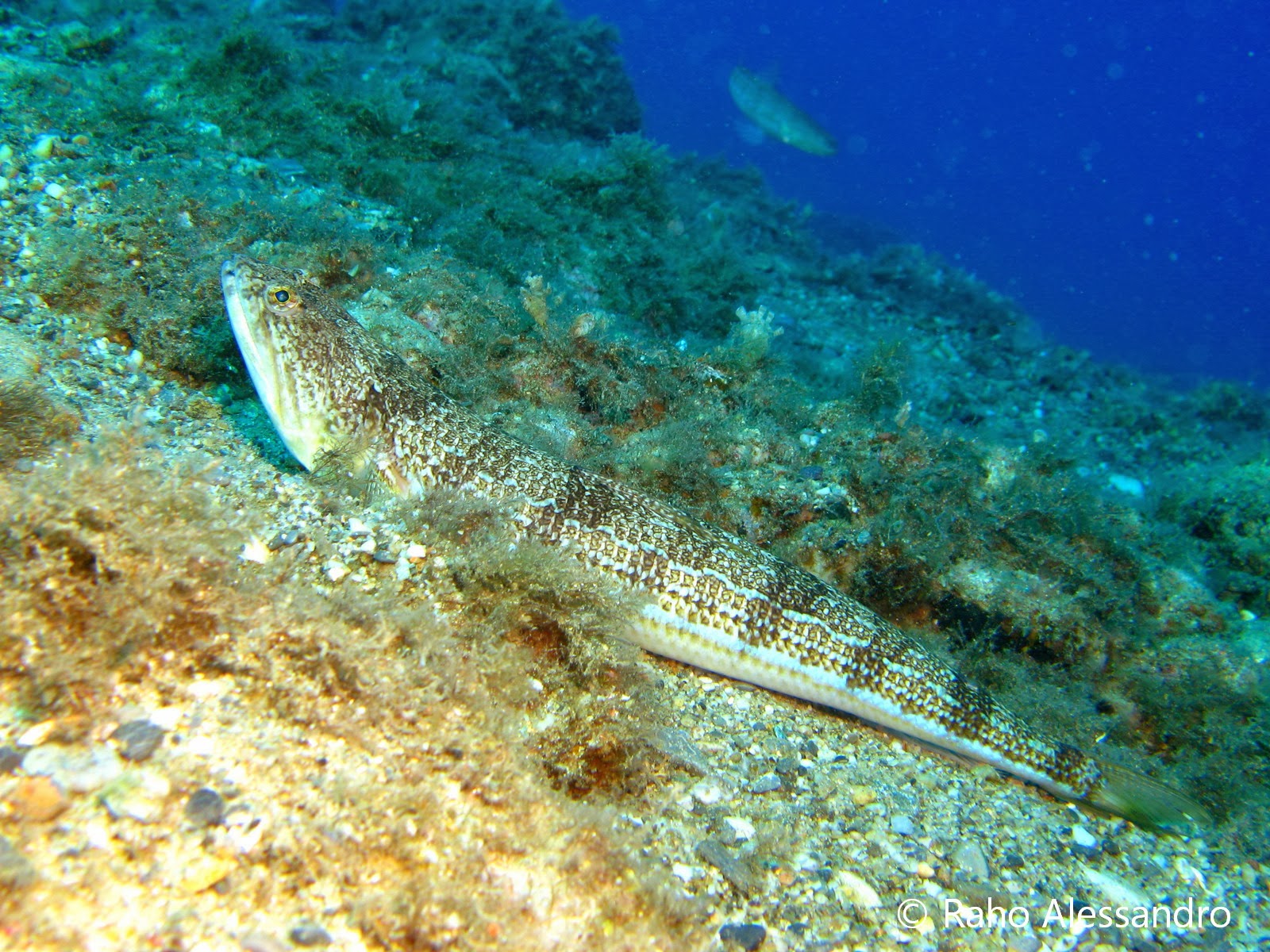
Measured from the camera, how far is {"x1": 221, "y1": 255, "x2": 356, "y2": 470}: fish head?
353 centimetres

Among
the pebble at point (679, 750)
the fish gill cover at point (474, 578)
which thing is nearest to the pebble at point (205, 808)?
the fish gill cover at point (474, 578)

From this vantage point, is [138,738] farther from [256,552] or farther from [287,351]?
[287,351]

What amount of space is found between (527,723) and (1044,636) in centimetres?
427

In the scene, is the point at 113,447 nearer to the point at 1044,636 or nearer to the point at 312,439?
the point at 312,439

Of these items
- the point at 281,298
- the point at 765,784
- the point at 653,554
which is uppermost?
the point at 281,298

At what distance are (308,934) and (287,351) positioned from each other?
3075mm

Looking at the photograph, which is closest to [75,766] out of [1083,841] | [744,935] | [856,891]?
[744,935]

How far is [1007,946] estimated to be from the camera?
256 centimetres

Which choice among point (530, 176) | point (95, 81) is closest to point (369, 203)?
point (530, 176)

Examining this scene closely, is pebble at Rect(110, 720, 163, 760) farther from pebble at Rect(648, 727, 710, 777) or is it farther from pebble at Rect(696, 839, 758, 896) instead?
pebble at Rect(696, 839, 758, 896)

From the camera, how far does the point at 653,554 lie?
3.59 m

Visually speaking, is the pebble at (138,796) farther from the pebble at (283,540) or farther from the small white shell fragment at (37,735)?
the pebble at (283,540)

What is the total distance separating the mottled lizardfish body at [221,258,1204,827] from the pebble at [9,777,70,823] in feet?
7.16

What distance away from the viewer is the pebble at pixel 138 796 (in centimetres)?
162
